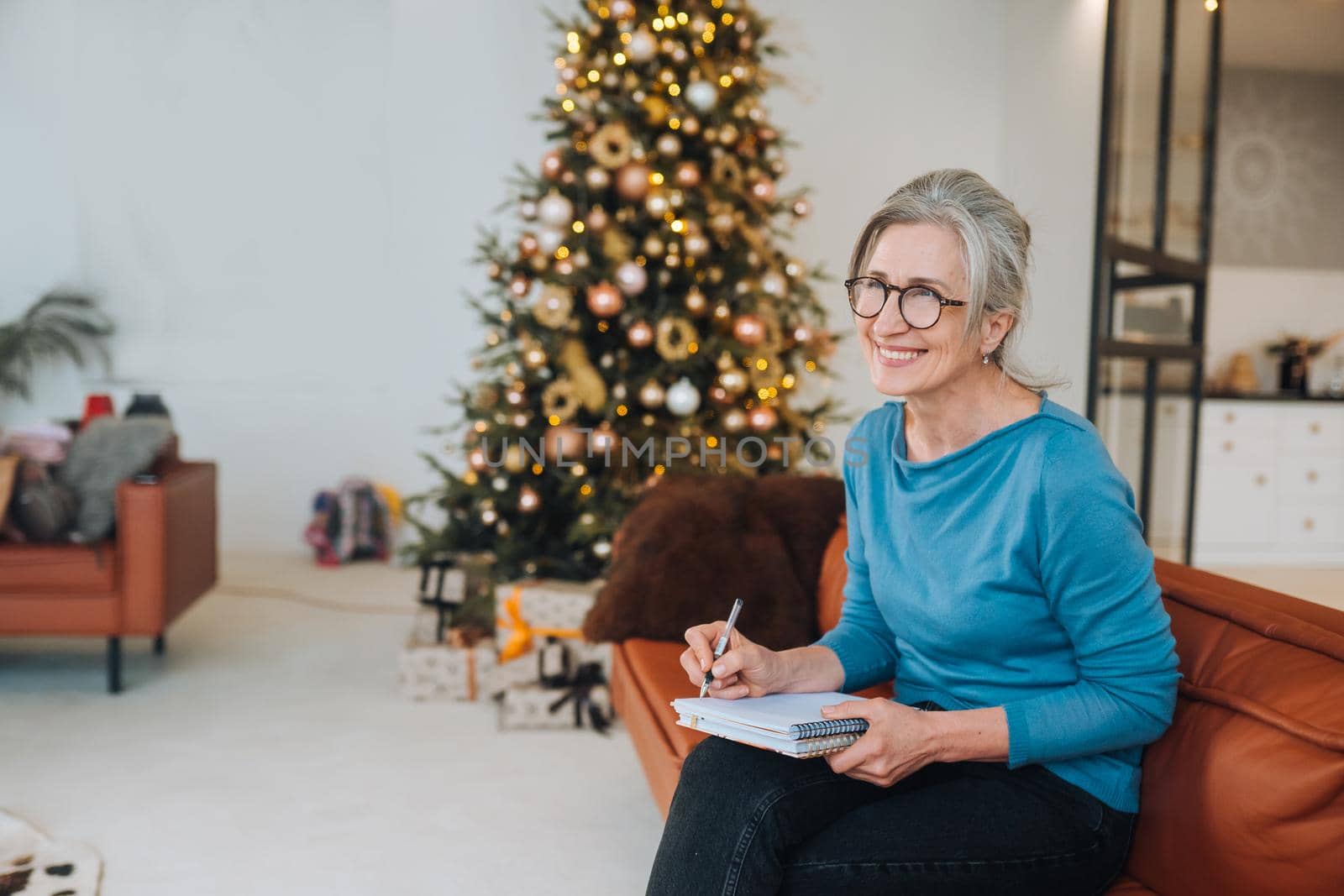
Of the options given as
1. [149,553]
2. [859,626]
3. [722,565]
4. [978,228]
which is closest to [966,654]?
[859,626]

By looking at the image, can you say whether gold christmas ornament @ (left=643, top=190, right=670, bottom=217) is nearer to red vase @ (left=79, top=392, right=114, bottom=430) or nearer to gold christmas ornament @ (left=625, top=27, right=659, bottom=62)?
gold christmas ornament @ (left=625, top=27, right=659, bottom=62)

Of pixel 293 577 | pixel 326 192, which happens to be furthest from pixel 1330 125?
pixel 293 577

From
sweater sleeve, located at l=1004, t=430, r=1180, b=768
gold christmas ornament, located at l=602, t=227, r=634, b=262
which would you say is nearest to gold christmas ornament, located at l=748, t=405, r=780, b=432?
gold christmas ornament, located at l=602, t=227, r=634, b=262

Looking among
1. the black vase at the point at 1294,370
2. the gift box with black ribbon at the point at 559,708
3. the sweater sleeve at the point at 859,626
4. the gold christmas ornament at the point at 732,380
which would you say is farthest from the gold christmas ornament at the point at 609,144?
the black vase at the point at 1294,370

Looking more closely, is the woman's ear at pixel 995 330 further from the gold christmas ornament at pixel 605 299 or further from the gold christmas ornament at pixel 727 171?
the gold christmas ornament at pixel 727 171

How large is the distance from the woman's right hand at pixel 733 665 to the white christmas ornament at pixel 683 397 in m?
1.81

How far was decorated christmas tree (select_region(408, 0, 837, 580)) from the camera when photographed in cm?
318

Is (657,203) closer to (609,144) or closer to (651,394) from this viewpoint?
(609,144)

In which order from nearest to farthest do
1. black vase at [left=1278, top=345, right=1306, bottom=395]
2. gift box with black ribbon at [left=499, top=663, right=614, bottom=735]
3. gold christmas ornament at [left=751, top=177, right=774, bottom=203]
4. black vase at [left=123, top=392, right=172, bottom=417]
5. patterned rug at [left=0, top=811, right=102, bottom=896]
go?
patterned rug at [left=0, top=811, right=102, bottom=896] → gift box with black ribbon at [left=499, top=663, right=614, bottom=735] → gold christmas ornament at [left=751, top=177, right=774, bottom=203] → black vase at [left=123, top=392, right=172, bottom=417] → black vase at [left=1278, top=345, right=1306, bottom=395]

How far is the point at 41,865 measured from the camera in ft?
6.41

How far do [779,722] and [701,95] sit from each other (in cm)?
247

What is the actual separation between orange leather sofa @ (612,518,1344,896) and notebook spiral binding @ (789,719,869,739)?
38 cm

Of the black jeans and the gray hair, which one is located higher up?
the gray hair

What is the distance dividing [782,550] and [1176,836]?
3.70 feet
